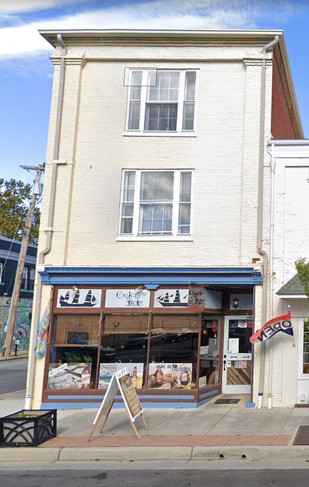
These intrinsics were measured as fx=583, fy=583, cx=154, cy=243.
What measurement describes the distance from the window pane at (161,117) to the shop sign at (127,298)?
441 centimetres

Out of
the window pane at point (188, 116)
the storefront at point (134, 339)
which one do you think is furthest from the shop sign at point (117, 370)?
the window pane at point (188, 116)

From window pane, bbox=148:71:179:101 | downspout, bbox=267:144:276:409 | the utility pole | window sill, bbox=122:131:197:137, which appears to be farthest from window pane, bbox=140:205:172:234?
the utility pole

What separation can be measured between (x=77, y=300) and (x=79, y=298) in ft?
0.23

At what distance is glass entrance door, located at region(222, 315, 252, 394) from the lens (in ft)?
50.6

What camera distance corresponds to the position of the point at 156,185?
15383 millimetres

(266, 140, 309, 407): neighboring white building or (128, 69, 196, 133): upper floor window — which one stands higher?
(128, 69, 196, 133): upper floor window

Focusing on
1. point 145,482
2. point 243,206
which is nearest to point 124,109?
point 243,206

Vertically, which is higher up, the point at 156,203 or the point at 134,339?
the point at 156,203

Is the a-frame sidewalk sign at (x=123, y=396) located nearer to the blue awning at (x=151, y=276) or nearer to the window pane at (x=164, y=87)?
the blue awning at (x=151, y=276)

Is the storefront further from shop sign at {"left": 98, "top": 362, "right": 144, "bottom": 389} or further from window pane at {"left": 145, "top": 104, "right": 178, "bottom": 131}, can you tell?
window pane at {"left": 145, "top": 104, "right": 178, "bottom": 131}

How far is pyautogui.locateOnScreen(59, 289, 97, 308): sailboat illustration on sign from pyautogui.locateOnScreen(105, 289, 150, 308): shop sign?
39 cm

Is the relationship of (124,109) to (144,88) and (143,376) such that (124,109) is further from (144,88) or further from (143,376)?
(143,376)

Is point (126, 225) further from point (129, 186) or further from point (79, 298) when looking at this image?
point (79, 298)

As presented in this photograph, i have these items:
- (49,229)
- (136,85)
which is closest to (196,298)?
(49,229)
